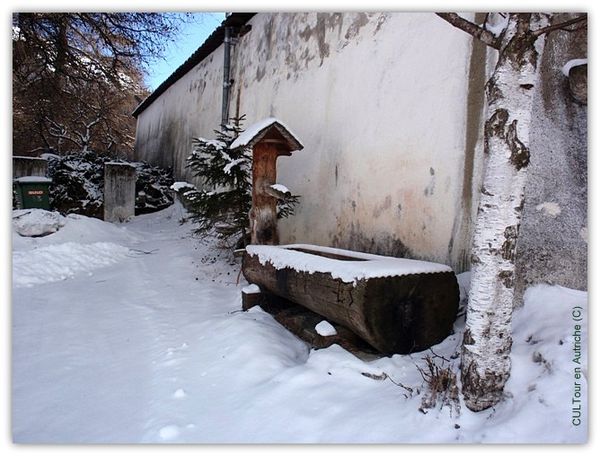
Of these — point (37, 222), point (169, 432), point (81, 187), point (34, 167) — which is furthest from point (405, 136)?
point (81, 187)

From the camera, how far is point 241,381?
6.71 ft

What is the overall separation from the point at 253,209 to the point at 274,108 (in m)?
1.75

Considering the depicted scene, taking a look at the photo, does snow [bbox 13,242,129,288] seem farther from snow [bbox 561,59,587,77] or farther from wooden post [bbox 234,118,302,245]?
snow [bbox 561,59,587,77]

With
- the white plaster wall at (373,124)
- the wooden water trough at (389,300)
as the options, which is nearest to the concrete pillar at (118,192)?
the white plaster wall at (373,124)

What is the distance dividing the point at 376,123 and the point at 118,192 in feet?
16.3

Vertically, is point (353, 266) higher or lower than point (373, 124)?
lower

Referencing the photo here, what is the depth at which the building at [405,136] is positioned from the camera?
198 cm

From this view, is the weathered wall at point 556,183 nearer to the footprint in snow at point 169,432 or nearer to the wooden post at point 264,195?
the footprint in snow at point 169,432

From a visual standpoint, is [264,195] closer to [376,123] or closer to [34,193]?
[376,123]

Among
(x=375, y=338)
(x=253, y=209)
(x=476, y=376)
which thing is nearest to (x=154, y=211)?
(x=253, y=209)

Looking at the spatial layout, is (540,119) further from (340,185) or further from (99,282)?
(99,282)

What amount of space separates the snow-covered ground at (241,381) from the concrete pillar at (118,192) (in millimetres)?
3455

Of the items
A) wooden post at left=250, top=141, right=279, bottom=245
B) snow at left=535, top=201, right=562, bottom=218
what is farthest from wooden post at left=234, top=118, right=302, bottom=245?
snow at left=535, top=201, right=562, bottom=218

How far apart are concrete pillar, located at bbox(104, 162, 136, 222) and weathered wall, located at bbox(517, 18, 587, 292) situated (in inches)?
234
